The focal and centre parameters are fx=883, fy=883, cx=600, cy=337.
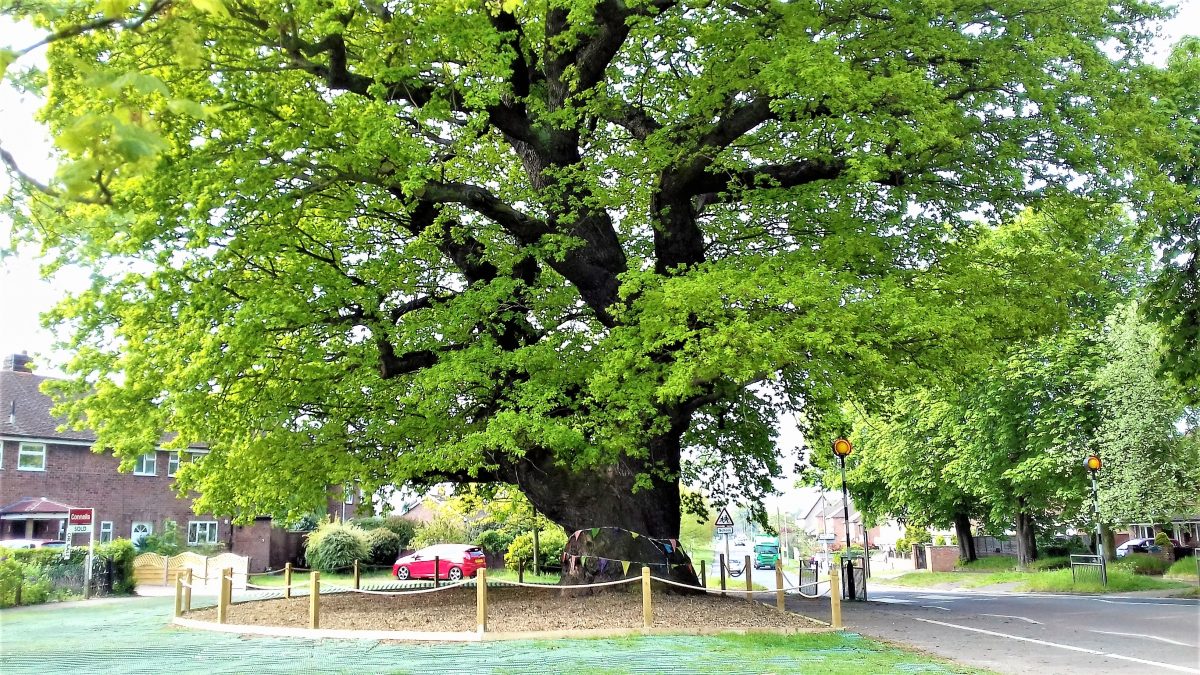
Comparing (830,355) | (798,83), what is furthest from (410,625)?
(798,83)

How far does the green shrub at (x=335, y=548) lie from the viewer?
117ft

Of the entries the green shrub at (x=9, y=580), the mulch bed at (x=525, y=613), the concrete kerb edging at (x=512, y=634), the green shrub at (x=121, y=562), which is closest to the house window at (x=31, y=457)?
the green shrub at (x=121, y=562)

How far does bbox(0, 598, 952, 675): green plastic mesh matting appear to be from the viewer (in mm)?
9547

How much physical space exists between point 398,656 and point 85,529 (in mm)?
31152

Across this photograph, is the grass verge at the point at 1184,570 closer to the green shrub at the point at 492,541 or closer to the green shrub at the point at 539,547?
the green shrub at the point at 539,547

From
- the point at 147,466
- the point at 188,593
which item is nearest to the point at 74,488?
the point at 147,466

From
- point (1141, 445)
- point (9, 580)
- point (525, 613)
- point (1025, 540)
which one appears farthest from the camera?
point (1025, 540)

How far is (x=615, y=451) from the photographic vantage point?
15.1m

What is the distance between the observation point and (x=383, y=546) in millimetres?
39219

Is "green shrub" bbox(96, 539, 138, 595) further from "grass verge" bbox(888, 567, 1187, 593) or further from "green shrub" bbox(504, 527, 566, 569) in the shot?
"grass verge" bbox(888, 567, 1187, 593)

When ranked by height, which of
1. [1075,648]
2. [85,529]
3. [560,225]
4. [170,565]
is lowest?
[170,565]

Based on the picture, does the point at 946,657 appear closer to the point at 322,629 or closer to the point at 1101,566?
the point at 322,629

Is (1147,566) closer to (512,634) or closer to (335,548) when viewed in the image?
(512,634)

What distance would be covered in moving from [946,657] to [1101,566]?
19662 mm
